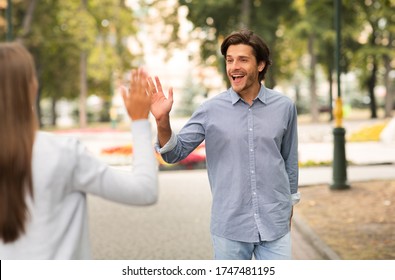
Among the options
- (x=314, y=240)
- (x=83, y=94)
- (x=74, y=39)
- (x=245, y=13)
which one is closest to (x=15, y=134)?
(x=314, y=240)

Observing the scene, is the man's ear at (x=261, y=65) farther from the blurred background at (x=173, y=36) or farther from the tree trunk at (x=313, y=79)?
the tree trunk at (x=313, y=79)

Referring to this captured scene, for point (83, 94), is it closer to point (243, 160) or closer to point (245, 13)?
point (245, 13)

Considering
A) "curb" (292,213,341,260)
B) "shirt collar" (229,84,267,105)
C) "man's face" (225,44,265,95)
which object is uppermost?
"man's face" (225,44,265,95)

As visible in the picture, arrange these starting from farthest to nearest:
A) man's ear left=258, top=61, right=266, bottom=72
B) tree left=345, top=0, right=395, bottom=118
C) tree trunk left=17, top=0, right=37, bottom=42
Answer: tree left=345, top=0, right=395, bottom=118, tree trunk left=17, top=0, right=37, bottom=42, man's ear left=258, top=61, right=266, bottom=72

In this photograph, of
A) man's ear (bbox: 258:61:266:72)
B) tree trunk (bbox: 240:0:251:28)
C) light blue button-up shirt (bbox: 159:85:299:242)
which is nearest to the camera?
light blue button-up shirt (bbox: 159:85:299:242)

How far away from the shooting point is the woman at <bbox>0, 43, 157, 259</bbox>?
6.59ft

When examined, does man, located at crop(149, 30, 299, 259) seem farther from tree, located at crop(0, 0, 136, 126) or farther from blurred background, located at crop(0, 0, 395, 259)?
tree, located at crop(0, 0, 136, 126)

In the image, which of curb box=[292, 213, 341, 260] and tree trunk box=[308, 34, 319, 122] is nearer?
curb box=[292, 213, 341, 260]

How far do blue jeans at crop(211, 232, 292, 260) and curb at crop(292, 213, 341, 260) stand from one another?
10.6ft

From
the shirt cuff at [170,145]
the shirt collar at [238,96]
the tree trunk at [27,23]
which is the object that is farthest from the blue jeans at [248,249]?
the tree trunk at [27,23]

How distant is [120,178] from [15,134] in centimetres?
35

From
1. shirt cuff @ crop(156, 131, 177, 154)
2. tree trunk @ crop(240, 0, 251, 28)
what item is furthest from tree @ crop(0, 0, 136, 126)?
shirt cuff @ crop(156, 131, 177, 154)

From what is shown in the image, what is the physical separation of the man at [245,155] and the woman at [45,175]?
3.82 ft

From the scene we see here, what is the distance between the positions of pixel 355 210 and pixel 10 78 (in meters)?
8.08
